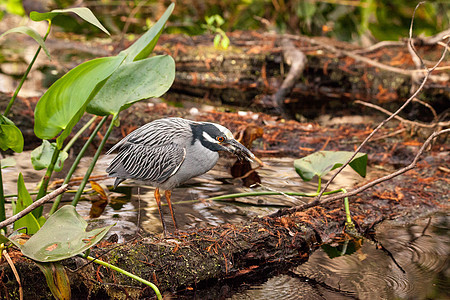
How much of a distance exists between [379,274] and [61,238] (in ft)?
5.79

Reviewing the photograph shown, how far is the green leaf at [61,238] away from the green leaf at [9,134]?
1.63 ft

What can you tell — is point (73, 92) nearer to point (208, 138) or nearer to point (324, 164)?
point (208, 138)

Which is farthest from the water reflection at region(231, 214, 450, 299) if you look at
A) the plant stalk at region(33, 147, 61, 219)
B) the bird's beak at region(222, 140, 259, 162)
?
the plant stalk at region(33, 147, 61, 219)

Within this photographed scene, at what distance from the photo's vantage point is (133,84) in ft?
8.82

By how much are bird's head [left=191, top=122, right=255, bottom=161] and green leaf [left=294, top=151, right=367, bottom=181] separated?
41 centimetres

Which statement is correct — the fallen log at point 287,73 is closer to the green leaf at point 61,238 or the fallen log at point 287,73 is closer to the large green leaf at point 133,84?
the large green leaf at point 133,84

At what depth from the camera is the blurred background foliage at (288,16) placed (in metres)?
9.10

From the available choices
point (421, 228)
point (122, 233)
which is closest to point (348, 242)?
point (421, 228)

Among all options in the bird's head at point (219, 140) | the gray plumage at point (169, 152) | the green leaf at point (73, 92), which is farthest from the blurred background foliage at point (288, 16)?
the green leaf at point (73, 92)

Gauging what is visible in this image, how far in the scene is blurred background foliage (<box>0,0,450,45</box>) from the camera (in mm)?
9102

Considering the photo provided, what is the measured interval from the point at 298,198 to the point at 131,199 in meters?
1.19

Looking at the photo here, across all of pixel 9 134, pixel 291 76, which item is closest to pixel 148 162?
pixel 9 134

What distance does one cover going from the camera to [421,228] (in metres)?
3.67

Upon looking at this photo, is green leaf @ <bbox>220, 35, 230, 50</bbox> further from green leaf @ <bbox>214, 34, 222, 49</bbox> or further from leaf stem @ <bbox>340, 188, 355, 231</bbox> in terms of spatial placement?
leaf stem @ <bbox>340, 188, 355, 231</bbox>
